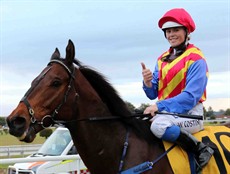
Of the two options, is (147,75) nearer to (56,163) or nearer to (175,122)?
(175,122)

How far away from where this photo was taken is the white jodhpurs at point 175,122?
3791 millimetres

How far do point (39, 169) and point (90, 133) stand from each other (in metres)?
5.57

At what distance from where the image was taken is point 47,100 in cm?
346

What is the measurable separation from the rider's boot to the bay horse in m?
0.21

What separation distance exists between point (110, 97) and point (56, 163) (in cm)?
553

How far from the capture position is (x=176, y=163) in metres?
3.78

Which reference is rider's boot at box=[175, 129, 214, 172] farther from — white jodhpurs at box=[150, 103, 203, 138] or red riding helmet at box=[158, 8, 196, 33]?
red riding helmet at box=[158, 8, 196, 33]

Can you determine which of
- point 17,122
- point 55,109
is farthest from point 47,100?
point 17,122

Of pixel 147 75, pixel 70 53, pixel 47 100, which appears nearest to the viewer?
pixel 47 100

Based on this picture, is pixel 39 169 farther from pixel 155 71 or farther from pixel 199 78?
A: pixel 199 78

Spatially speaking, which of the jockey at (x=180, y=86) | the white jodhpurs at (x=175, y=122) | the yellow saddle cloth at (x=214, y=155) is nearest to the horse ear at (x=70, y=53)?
the jockey at (x=180, y=86)

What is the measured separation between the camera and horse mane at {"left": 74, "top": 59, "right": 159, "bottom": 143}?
3.87 m

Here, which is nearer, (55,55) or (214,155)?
(55,55)

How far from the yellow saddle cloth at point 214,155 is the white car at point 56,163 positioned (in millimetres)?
4604
